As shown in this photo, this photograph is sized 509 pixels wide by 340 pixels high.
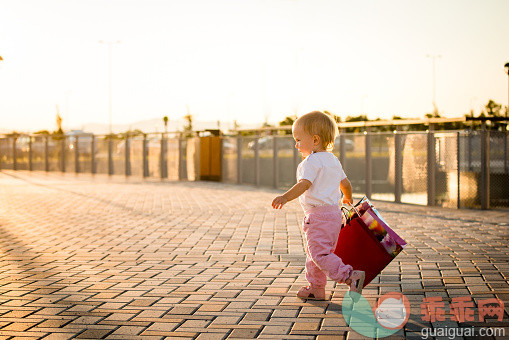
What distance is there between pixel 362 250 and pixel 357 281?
27 cm

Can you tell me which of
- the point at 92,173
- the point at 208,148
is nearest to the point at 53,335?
the point at 208,148

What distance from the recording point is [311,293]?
4773 mm

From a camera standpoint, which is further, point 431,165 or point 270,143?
point 270,143

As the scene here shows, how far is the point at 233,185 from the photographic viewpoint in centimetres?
1988

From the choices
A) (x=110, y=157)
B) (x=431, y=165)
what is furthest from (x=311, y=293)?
(x=110, y=157)

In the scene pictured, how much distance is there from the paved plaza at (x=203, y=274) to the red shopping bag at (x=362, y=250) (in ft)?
0.92

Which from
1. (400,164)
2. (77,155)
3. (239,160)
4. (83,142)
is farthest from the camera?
(77,155)

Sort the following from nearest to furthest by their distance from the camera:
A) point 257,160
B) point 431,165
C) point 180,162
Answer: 1. point 431,165
2. point 257,160
3. point 180,162

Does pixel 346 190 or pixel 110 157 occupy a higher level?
pixel 346 190

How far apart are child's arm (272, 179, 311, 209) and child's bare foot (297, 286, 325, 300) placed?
71 cm

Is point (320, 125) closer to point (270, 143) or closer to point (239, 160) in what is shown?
point (270, 143)

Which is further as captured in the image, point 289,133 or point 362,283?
point 289,133

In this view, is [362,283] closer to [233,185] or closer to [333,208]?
[333,208]

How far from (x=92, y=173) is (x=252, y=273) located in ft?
83.4
